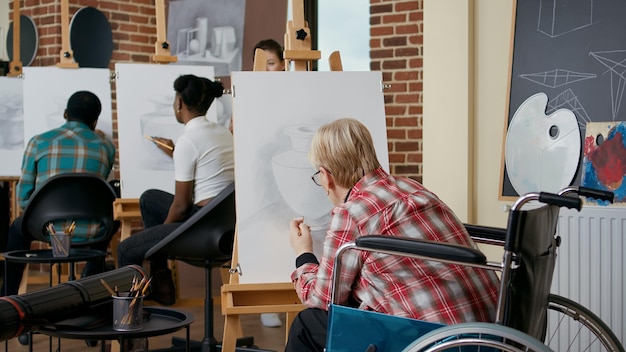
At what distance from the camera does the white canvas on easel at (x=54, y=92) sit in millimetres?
5297

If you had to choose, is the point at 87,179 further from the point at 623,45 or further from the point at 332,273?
the point at 623,45

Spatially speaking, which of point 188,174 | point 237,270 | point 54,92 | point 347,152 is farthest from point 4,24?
point 347,152

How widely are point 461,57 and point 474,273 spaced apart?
159 cm

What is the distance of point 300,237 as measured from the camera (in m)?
2.80

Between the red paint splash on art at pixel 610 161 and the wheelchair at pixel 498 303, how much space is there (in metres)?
0.86

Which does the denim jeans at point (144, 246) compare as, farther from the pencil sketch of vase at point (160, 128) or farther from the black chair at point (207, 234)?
the pencil sketch of vase at point (160, 128)

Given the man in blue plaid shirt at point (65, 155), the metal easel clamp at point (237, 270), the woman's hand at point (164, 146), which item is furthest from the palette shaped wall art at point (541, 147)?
the man in blue plaid shirt at point (65, 155)

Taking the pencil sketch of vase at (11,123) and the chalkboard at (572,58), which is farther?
the pencil sketch of vase at (11,123)

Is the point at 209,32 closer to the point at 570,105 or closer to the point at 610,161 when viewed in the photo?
the point at 570,105

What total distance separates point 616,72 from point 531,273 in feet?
4.61

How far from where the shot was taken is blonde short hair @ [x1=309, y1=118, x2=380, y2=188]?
8.25 feet

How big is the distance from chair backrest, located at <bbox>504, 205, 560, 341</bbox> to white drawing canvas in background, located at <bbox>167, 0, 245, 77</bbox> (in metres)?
4.19

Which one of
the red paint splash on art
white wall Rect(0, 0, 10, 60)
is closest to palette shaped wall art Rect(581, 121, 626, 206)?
the red paint splash on art

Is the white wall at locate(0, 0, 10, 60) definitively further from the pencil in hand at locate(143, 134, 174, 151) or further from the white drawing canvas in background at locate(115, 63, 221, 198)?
the pencil in hand at locate(143, 134, 174, 151)
